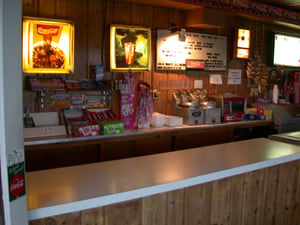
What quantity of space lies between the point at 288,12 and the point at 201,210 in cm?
366

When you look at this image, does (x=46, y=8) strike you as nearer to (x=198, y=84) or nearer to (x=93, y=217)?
(x=198, y=84)

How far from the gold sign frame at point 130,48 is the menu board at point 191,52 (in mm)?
190

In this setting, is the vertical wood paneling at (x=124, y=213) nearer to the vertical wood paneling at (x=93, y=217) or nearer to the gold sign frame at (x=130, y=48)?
the vertical wood paneling at (x=93, y=217)

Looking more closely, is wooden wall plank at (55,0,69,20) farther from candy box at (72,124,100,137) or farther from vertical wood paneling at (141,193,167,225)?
vertical wood paneling at (141,193,167,225)

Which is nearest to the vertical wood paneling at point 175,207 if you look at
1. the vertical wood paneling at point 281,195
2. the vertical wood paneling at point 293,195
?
the vertical wood paneling at point 281,195

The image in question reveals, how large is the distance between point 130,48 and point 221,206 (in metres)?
2.13

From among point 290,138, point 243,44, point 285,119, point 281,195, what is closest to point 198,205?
point 281,195

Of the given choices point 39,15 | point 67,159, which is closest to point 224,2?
point 39,15

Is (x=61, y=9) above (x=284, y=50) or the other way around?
above

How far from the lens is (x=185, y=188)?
1.58m

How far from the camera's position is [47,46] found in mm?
2867

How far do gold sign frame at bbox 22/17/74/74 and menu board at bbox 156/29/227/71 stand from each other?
43.8 inches

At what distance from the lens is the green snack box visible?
2.91 m

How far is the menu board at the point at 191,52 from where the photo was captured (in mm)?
3646
